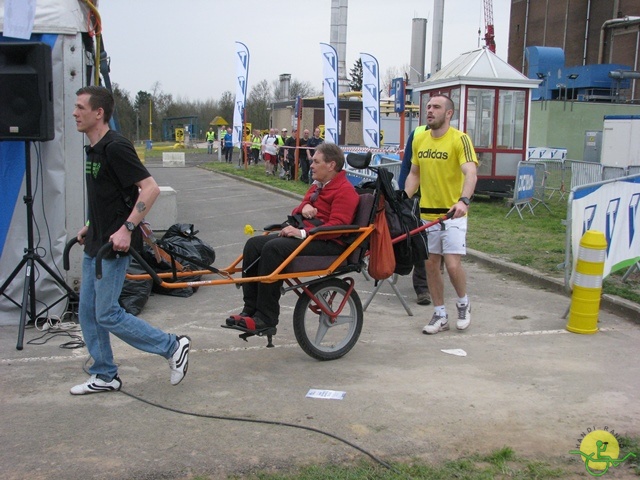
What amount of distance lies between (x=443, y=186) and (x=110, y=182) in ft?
9.79

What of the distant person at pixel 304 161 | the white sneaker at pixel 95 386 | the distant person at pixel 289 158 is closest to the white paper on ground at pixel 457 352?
the white sneaker at pixel 95 386

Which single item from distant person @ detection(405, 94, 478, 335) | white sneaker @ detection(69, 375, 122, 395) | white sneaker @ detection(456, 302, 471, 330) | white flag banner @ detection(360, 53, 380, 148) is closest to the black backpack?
distant person @ detection(405, 94, 478, 335)

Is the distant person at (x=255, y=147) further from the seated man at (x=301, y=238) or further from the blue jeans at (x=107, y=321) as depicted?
the blue jeans at (x=107, y=321)

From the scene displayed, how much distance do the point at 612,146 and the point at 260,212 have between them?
13215 mm

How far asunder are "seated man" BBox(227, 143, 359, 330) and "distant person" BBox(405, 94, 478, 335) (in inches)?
42.9

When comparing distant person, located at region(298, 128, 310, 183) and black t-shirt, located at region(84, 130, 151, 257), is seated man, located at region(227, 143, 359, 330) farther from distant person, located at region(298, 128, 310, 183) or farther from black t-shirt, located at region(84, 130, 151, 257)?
distant person, located at region(298, 128, 310, 183)

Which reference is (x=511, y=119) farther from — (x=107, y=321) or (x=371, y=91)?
(x=107, y=321)

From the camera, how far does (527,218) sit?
532 inches

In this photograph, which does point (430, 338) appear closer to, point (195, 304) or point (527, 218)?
point (195, 304)

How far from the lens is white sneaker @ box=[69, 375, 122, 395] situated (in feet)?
15.3

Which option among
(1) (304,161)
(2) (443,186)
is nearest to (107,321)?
(2) (443,186)

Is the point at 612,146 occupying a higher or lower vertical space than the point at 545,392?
higher

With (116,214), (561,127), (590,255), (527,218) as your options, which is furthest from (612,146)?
(116,214)

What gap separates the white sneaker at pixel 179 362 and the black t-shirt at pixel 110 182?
862mm
